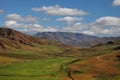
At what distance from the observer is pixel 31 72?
10588 cm

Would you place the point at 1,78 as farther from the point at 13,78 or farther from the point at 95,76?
the point at 95,76

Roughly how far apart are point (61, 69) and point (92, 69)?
38.8 feet

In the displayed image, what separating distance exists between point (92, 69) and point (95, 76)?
25.7 ft

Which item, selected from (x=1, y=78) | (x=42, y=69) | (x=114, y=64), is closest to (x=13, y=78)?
(x=1, y=78)

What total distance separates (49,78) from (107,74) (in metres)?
19.4

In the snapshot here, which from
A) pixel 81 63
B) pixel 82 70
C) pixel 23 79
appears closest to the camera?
pixel 23 79

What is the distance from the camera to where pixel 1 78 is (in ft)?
308

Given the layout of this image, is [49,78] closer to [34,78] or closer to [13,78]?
[34,78]

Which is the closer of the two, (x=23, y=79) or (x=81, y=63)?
(x=23, y=79)

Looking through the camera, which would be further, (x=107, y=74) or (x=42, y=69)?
(x=42, y=69)

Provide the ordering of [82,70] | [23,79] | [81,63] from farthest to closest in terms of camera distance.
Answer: [81,63]
[82,70]
[23,79]

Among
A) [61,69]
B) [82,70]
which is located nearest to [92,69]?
[82,70]

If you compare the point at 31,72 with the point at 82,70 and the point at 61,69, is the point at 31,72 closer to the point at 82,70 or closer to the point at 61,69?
the point at 61,69

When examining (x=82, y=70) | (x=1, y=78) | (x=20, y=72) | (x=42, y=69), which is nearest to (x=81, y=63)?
(x=82, y=70)
